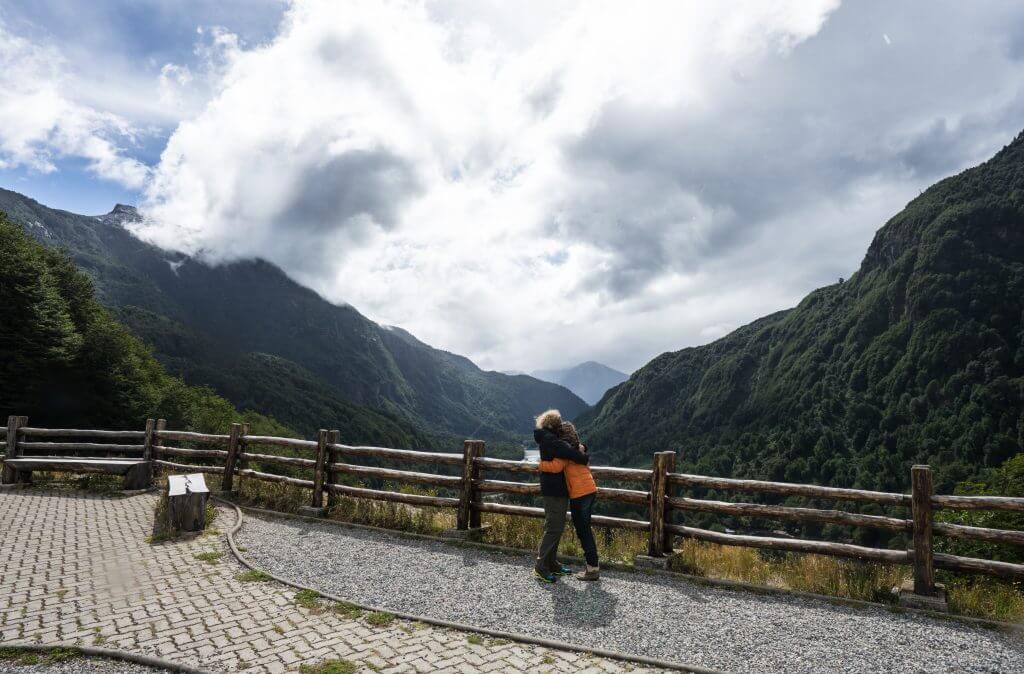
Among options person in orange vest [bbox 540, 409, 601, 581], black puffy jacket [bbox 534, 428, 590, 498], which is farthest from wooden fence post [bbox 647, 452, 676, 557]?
black puffy jacket [bbox 534, 428, 590, 498]

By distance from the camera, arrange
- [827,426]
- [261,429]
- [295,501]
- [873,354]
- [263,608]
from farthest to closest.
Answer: [873,354] < [827,426] < [261,429] < [295,501] < [263,608]

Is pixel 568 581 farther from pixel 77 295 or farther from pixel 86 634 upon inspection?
pixel 77 295

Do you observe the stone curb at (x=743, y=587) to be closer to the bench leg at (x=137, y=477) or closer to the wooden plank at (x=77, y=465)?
the bench leg at (x=137, y=477)

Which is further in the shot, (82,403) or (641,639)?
(82,403)

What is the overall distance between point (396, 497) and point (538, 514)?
2.84 m

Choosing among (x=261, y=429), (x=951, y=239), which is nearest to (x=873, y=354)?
(x=951, y=239)

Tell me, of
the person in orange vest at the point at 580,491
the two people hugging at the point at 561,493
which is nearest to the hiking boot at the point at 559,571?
the two people hugging at the point at 561,493

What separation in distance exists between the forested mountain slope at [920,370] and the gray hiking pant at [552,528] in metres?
127

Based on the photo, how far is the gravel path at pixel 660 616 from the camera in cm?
508

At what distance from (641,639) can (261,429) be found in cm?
8215

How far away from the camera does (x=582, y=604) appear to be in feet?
20.6

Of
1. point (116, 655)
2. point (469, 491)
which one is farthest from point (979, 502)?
point (116, 655)

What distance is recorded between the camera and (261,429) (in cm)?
7862

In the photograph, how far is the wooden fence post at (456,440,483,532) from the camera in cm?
937
